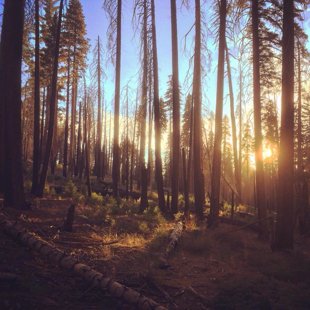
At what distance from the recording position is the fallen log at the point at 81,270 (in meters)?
4.43

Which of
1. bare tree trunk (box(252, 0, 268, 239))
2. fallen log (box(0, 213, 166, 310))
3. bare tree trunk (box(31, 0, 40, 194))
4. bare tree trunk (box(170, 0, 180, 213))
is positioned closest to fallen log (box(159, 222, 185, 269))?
fallen log (box(0, 213, 166, 310))

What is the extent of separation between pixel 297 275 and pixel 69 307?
4.70 metres

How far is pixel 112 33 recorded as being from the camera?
16641mm

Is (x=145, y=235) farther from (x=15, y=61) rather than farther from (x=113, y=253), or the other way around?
(x=15, y=61)

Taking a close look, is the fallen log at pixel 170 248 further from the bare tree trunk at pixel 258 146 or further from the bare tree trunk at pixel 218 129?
the bare tree trunk at pixel 258 146

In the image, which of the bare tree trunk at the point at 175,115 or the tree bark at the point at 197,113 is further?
the bare tree trunk at the point at 175,115

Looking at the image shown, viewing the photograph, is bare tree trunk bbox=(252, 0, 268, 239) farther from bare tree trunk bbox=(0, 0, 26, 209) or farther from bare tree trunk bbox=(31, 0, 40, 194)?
bare tree trunk bbox=(31, 0, 40, 194)

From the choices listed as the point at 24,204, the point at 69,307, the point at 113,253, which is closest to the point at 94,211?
the point at 24,204

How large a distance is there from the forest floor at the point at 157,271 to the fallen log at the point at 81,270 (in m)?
0.11

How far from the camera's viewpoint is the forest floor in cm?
448

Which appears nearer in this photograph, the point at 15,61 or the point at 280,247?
the point at 280,247

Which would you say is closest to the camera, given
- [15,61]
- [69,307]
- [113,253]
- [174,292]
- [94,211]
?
[69,307]

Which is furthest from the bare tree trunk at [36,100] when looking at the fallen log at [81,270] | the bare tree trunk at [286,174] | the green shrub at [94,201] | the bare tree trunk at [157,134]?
the bare tree trunk at [286,174]

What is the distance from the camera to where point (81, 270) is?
16.8ft
